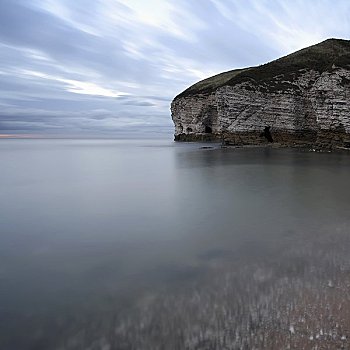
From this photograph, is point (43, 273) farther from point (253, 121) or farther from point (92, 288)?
point (253, 121)

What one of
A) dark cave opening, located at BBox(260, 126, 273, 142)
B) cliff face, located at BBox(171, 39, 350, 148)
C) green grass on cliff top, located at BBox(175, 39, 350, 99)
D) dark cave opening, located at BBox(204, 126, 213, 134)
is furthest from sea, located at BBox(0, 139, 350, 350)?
dark cave opening, located at BBox(204, 126, 213, 134)

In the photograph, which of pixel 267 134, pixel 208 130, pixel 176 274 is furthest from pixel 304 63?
pixel 176 274

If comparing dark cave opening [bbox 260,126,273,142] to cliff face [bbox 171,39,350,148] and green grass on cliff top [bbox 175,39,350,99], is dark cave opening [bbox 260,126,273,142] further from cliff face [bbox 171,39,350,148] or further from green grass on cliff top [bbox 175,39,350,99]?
green grass on cliff top [bbox 175,39,350,99]

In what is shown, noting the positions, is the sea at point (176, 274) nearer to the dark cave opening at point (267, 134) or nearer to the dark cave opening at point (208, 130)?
the dark cave opening at point (267, 134)

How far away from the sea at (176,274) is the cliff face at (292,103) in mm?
32089

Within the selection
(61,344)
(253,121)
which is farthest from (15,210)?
(253,121)

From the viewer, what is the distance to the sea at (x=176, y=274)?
4.60 m

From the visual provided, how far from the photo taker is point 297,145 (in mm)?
49188

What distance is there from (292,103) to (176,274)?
4727cm

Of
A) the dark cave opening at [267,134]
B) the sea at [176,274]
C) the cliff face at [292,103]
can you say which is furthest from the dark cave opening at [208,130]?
the sea at [176,274]

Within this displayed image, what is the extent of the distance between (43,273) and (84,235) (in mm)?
2732

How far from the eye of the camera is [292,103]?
159ft

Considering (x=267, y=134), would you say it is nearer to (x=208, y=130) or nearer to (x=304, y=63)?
(x=304, y=63)

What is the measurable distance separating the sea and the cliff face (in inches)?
1263
